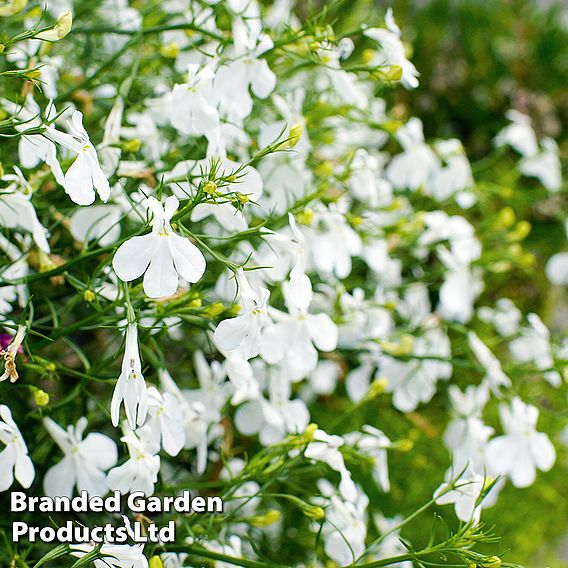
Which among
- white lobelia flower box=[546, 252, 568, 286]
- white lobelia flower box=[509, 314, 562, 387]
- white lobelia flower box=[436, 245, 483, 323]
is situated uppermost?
white lobelia flower box=[436, 245, 483, 323]

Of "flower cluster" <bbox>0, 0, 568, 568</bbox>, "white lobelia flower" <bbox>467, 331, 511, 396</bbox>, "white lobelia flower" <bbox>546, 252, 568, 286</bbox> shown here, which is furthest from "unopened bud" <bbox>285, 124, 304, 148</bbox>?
"white lobelia flower" <bbox>546, 252, 568, 286</bbox>

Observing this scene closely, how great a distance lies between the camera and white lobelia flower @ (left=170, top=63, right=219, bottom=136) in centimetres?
60

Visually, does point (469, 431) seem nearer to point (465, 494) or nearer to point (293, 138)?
point (465, 494)

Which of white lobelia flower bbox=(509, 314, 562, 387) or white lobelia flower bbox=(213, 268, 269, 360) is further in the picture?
white lobelia flower bbox=(509, 314, 562, 387)

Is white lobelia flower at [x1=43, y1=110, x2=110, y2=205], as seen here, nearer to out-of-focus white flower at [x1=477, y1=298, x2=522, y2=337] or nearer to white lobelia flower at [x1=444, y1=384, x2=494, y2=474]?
white lobelia flower at [x1=444, y1=384, x2=494, y2=474]

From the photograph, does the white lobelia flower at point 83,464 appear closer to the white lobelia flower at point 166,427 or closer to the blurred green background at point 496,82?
the white lobelia flower at point 166,427

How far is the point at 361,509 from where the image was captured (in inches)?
26.6

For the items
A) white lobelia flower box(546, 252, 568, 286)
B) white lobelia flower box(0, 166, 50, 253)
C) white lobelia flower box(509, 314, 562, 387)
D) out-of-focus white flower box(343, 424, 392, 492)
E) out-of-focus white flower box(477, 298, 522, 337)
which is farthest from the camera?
white lobelia flower box(546, 252, 568, 286)

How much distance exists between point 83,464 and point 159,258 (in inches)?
8.3

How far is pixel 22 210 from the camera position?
592 mm

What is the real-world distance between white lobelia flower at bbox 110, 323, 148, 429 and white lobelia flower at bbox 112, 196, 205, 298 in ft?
0.12

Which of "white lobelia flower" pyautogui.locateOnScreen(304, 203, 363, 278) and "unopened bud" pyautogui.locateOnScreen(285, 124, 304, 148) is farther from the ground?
"unopened bud" pyautogui.locateOnScreen(285, 124, 304, 148)

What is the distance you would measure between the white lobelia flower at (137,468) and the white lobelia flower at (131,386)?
7 cm

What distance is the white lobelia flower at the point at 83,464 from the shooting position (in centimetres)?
61
